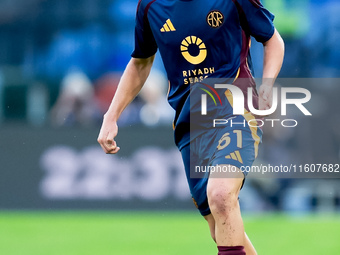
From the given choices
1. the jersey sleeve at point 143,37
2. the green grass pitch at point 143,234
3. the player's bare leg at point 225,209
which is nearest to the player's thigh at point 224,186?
the player's bare leg at point 225,209

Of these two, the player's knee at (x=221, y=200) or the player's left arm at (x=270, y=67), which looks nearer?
the player's knee at (x=221, y=200)

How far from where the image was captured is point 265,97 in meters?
4.41

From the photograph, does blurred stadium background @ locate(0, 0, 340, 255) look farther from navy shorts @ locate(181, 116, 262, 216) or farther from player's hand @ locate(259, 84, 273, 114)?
player's hand @ locate(259, 84, 273, 114)

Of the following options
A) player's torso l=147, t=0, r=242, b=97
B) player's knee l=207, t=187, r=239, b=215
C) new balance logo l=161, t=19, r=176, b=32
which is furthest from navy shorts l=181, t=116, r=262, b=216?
new balance logo l=161, t=19, r=176, b=32

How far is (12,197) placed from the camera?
439 inches

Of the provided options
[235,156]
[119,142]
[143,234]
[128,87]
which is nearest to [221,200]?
[235,156]

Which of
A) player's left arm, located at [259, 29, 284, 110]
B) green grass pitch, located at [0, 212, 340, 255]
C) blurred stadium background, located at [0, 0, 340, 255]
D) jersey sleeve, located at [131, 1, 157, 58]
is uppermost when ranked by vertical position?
jersey sleeve, located at [131, 1, 157, 58]

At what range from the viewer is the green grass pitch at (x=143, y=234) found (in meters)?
8.27

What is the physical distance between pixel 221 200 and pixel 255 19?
4.03 feet

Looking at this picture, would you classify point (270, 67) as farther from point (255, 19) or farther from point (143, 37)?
point (143, 37)

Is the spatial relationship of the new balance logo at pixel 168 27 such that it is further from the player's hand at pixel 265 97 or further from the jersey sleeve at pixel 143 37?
the player's hand at pixel 265 97

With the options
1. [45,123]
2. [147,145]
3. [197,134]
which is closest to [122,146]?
[147,145]

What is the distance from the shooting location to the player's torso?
4.68 meters

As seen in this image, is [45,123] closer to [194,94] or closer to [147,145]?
[147,145]
